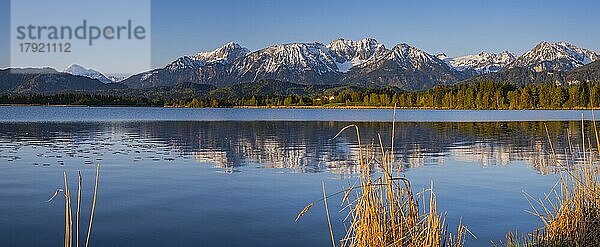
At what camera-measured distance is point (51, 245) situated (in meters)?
11.0

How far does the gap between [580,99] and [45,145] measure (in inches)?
5468

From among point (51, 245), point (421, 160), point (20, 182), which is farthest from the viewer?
point (421, 160)

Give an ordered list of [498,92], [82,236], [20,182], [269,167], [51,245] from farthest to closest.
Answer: [498,92] < [269,167] < [20,182] < [82,236] < [51,245]

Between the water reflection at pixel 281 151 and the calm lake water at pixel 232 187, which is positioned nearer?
the calm lake water at pixel 232 187

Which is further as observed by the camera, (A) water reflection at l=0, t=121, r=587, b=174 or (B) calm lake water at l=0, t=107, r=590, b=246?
(A) water reflection at l=0, t=121, r=587, b=174

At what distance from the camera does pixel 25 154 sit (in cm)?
2645

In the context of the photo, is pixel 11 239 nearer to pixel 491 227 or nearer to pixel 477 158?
pixel 491 227

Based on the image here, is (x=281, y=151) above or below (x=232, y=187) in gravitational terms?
above

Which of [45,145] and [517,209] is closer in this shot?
[517,209]

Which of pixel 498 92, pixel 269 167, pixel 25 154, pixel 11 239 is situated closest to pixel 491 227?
pixel 11 239

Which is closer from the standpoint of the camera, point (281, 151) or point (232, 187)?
point (232, 187)

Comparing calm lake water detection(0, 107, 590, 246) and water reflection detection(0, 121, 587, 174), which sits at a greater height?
water reflection detection(0, 121, 587, 174)

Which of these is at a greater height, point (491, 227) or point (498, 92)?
point (498, 92)

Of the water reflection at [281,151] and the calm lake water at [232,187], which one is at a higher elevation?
the water reflection at [281,151]
